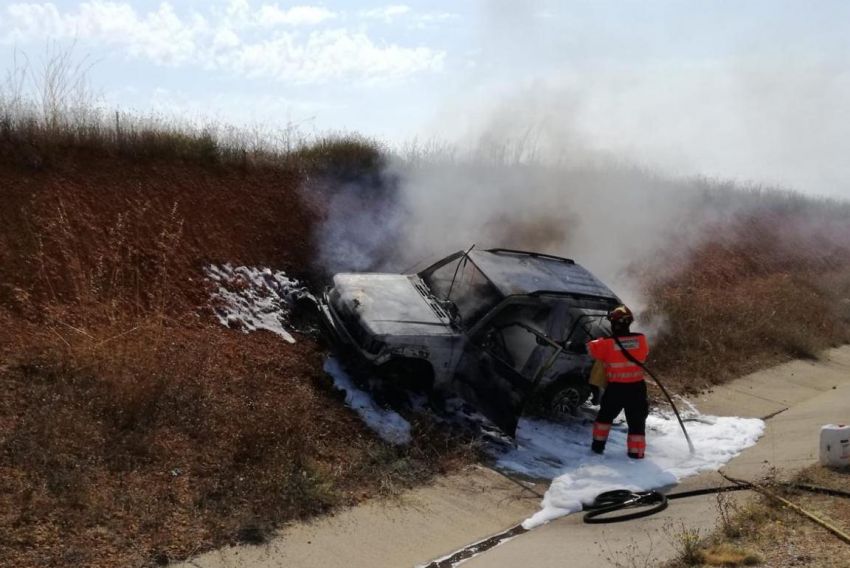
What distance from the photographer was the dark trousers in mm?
7281

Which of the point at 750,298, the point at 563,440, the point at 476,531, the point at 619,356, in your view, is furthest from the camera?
the point at 750,298

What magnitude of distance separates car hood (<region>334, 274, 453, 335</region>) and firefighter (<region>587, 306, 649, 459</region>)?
162 centimetres

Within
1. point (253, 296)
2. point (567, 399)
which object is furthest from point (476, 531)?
point (253, 296)

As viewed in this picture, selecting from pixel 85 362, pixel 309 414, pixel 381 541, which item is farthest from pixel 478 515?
pixel 85 362

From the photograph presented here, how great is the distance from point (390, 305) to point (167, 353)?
7.54 ft

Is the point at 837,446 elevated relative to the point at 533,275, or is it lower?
lower

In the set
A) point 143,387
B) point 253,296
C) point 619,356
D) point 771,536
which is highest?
point 619,356

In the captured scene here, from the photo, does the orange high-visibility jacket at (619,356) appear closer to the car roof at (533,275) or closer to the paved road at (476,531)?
the car roof at (533,275)

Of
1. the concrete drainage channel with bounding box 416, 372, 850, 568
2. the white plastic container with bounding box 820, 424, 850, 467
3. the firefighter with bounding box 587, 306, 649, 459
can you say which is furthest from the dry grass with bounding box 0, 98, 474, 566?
the white plastic container with bounding box 820, 424, 850, 467

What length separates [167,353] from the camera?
6.95 meters

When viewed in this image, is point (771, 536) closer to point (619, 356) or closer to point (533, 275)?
point (619, 356)

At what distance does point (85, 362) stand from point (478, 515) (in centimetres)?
358

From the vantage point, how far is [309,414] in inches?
268

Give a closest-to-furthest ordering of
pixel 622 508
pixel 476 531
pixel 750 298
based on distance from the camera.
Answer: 1. pixel 476 531
2. pixel 622 508
3. pixel 750 298
